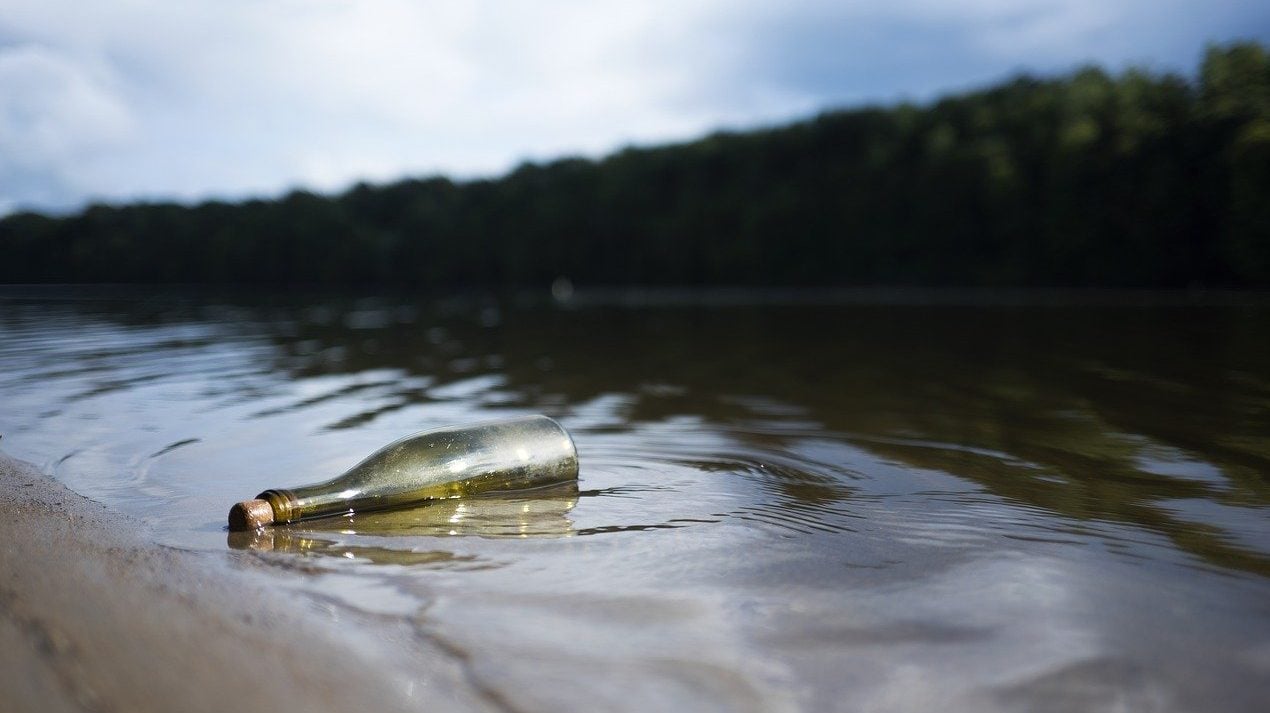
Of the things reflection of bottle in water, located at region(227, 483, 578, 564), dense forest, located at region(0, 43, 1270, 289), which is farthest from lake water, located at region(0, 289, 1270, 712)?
dense forest, located at region(0, 43, 1270, 289)

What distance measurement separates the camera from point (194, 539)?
8.59 ft

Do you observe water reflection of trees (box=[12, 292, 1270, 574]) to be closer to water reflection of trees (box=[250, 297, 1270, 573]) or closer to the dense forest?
water reflection of trees (box=[250, 297, 1270, 573])

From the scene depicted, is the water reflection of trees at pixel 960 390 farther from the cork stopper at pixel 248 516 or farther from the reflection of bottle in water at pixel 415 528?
the cork stopper at pixel 248 516

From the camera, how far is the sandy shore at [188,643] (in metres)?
1.58

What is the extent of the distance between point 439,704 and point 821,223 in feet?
139

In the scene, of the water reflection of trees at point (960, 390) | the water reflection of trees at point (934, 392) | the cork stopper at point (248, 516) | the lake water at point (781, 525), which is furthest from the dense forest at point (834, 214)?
the cork stopper at point (248, 516)

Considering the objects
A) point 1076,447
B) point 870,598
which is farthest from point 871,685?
point 1076,447

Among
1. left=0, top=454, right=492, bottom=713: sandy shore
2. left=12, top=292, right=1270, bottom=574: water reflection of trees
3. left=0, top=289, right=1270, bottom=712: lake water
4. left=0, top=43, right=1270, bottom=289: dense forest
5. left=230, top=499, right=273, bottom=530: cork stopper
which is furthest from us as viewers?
left=0, top=43, right=1270, bottom=289: dense forest

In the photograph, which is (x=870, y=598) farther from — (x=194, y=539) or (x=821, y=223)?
(x=821, y=223)

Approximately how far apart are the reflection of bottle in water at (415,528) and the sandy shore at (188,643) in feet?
0.65

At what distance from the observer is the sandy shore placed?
1.58 m

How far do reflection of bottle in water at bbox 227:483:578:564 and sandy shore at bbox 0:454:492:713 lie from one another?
0.20 m

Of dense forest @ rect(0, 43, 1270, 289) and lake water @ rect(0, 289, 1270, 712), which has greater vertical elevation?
dense forest @ rect(0, 43, 1270, 289)

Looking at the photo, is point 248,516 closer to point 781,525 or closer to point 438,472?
point 438,472
